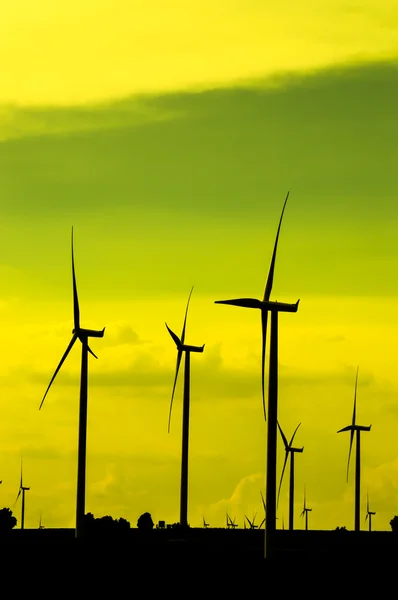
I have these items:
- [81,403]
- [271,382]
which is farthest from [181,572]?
[81,403]

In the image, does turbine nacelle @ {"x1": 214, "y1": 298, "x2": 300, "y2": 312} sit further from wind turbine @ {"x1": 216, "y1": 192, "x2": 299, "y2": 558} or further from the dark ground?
the dark ground

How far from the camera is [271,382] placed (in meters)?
118

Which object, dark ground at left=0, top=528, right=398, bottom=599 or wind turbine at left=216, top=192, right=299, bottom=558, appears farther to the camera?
wind turbine at left=216, top=192, right=299, bottom=558

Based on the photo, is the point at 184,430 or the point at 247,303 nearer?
the point at 247,303

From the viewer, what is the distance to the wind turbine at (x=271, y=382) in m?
115

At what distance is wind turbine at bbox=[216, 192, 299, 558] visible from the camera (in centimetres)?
11462

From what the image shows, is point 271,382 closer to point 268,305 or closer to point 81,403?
point 268,305

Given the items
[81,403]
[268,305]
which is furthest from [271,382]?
[81,403]

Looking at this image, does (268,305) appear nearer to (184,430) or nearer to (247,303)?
(247,303)

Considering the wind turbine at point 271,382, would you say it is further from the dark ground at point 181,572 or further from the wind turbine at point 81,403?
the wind turbine at point 81,403

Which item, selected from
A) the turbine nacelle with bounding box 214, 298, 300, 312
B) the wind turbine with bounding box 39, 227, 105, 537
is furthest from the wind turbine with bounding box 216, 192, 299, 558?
the wind turbine with bounding box 39, 227, 105, 537

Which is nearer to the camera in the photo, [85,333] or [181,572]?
[181,572]

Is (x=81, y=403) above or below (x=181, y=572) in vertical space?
above

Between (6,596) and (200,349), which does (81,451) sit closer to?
(200,349)
